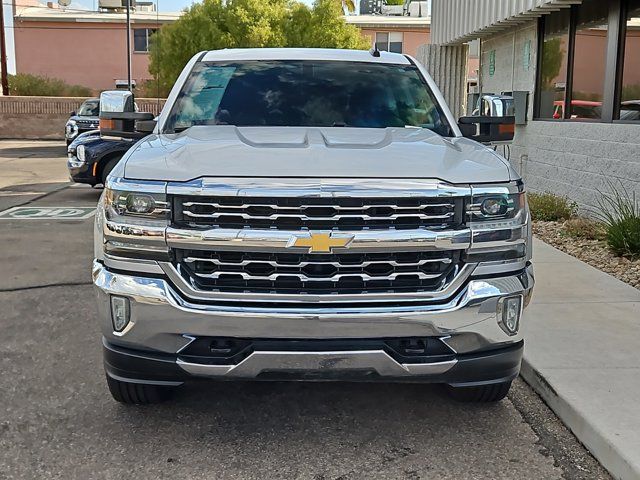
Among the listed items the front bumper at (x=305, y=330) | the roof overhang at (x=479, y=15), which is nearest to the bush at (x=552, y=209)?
the roof overhang at (x=479, y=15)

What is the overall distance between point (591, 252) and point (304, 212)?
18.1 ft

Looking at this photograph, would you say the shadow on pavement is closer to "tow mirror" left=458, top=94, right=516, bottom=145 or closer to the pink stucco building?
the pink stucco building

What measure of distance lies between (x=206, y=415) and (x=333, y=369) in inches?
41.2

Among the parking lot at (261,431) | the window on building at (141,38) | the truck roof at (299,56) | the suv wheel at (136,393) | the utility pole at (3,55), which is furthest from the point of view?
the window on building at (141,38)

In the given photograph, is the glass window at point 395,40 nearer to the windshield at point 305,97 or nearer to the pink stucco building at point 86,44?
the pink stucco building at point 86,44

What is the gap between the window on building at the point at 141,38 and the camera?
4369 cm

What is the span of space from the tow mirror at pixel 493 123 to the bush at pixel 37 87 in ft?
124

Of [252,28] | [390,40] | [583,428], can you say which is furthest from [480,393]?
[390,40]

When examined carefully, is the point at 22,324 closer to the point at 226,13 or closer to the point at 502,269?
the point at 502,269

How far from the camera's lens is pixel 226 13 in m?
32.0

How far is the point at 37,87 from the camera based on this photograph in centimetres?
3888

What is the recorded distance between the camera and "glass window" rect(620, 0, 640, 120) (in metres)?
8.67

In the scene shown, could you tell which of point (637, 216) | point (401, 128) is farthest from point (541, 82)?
point (401, 128)

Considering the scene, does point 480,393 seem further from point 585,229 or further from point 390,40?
point 390,40
